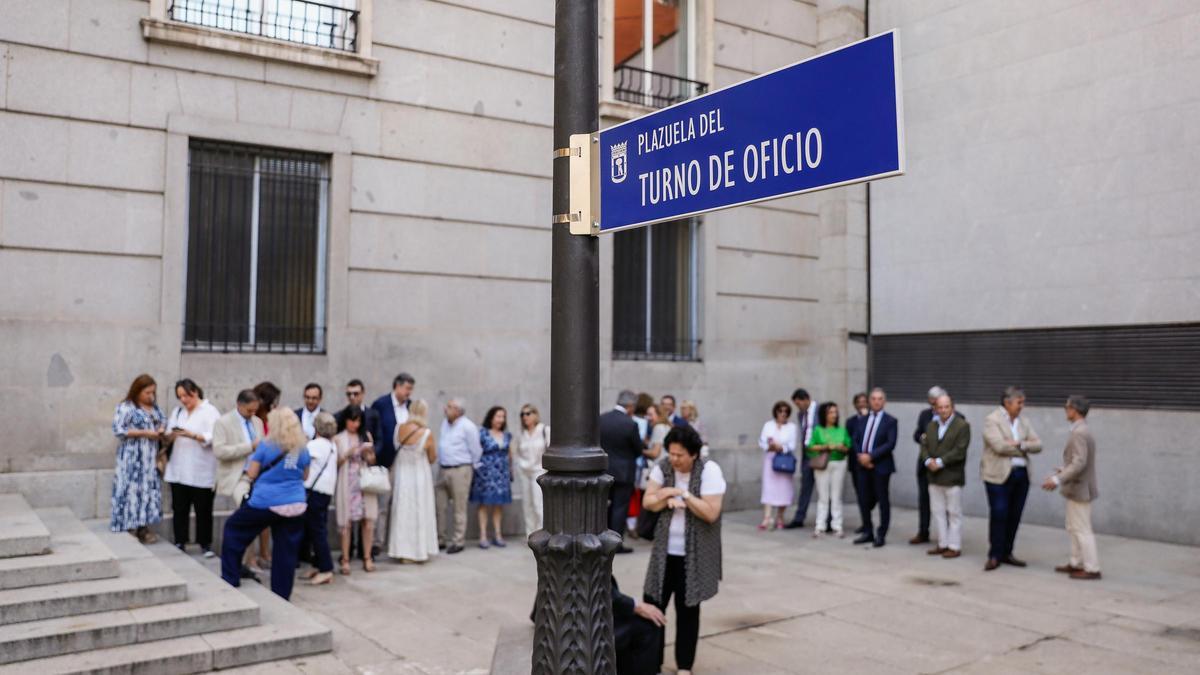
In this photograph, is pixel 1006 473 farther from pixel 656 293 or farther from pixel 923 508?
pixel 656 293

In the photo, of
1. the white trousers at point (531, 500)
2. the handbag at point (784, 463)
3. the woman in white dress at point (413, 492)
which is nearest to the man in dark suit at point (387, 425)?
the woman in white dress at point (413, 492)

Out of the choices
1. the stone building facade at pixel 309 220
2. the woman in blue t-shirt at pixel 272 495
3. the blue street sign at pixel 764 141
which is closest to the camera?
the blue street sign at pixel 764 141

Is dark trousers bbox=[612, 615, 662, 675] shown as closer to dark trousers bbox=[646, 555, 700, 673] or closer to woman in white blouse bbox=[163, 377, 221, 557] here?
dark trousers bbox=[646, 555, 700, 673]

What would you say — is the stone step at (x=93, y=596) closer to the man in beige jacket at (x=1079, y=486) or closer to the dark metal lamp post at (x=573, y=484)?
the dark metal lamp post at (x=573, y=484)

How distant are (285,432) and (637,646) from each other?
3.63m

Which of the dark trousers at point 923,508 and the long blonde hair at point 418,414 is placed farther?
the dark trousers at point 923,508

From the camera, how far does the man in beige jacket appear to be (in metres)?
9.34

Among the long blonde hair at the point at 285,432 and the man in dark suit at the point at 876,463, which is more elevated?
the long blonde hair at the point at 285,432

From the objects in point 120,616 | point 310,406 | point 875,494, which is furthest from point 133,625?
point 875,494

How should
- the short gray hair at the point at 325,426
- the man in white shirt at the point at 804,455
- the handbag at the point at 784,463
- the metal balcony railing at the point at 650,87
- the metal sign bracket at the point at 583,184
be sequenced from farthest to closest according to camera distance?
the metal balcony railing at the point at 650,87 < the man in white shirt at the point at 804,455 < the handbag at the point at 784,463 < the short gray hair at the point at 325,426 < the metal sign bracket at the point at 583,184

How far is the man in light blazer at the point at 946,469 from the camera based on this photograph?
34.6ft

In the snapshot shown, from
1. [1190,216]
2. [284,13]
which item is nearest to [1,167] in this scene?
[284,13]

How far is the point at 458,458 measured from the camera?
10539mm

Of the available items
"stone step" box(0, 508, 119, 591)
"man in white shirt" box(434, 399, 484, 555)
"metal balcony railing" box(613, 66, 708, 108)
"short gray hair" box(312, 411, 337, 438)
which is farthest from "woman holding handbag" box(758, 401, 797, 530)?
"stone step" box(0, 508, 119, 591)
